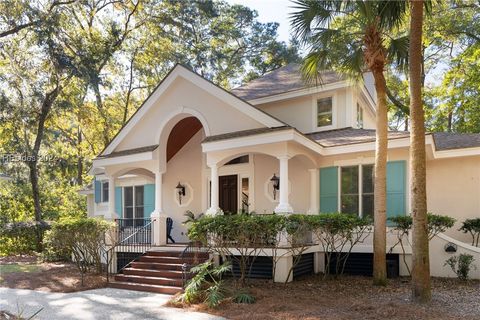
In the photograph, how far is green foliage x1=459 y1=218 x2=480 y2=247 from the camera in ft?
38.5

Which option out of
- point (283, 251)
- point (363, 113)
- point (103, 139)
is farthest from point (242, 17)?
point (283, 251)

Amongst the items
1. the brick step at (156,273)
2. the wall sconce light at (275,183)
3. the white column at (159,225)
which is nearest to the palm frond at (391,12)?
the wall sconce light at (275,183)

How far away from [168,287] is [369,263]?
18.7ft

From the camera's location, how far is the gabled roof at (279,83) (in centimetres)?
1438

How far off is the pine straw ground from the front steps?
175cm

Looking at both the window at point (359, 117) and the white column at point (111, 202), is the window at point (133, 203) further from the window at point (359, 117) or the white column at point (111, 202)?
the window at point (359, 117)

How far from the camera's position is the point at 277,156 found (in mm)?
10836

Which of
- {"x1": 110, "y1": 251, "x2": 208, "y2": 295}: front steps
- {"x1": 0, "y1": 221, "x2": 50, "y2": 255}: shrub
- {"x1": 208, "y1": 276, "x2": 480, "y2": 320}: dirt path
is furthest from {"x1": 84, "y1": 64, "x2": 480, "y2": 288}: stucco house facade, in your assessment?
{"x1": 0, "y1": 221, "x2": 50, "y2": 255}: shrub

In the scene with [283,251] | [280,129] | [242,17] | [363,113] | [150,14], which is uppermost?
[242,17]

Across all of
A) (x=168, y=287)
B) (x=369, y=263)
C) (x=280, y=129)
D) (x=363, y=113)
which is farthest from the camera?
(x=363, y=113)

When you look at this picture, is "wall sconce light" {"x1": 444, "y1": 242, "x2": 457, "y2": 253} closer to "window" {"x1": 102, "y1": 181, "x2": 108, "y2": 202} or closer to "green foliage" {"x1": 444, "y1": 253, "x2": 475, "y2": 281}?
"green foliage" {"x1": 444, "y1": 253, "x2": 475, "y2": 281}

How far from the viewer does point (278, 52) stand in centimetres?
3206

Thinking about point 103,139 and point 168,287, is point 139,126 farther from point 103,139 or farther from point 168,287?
point 103,139

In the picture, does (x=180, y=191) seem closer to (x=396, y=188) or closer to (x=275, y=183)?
(x=275, y=183)
